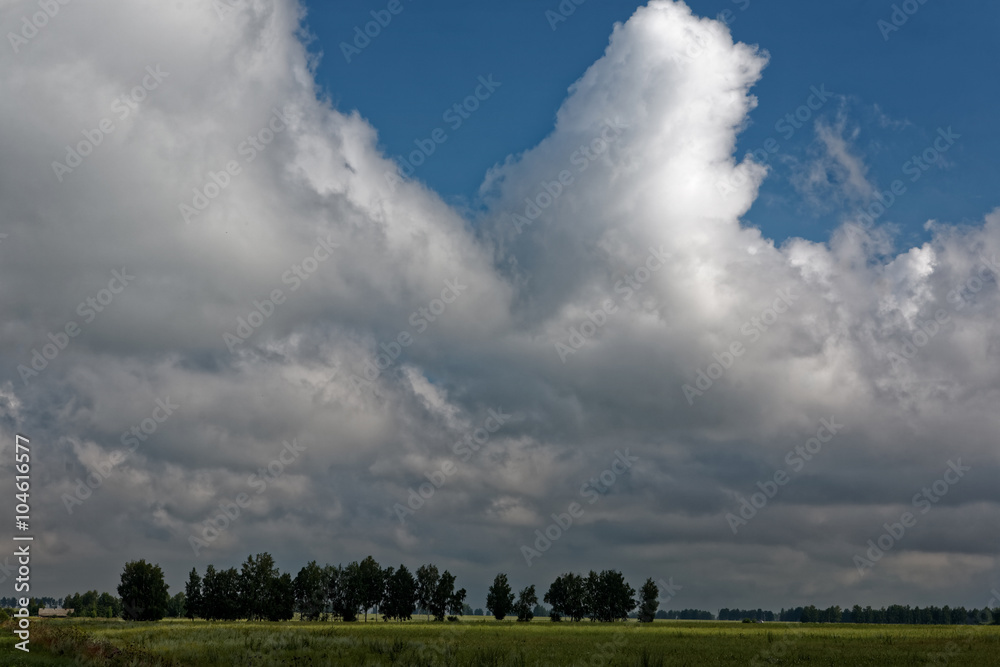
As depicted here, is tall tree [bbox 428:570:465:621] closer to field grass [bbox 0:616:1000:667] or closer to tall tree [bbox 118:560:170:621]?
tall tree [bbox 118:560:170:621]

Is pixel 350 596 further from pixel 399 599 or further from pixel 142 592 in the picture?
pixel 142 592

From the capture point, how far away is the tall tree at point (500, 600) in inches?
7584

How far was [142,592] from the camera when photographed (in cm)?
15900

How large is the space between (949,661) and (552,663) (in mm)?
28377

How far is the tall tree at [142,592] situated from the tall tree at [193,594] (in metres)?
6.03

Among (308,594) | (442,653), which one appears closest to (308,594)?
(308,594)

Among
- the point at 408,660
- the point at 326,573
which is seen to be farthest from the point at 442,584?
the point at 408,660

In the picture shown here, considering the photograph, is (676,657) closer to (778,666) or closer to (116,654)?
(778,666)

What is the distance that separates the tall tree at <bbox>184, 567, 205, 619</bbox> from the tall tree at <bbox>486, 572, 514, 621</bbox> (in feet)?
236

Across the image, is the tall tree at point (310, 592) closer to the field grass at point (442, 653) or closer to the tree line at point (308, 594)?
the tree line at point (308, 594)

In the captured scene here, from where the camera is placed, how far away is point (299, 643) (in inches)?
2328

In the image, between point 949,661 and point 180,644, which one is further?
point 180,644

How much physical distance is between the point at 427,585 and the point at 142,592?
66.1 m

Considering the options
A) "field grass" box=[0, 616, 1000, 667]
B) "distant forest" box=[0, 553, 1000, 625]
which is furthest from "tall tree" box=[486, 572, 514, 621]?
"field grass" box=[0, 616, 1000, 667]
